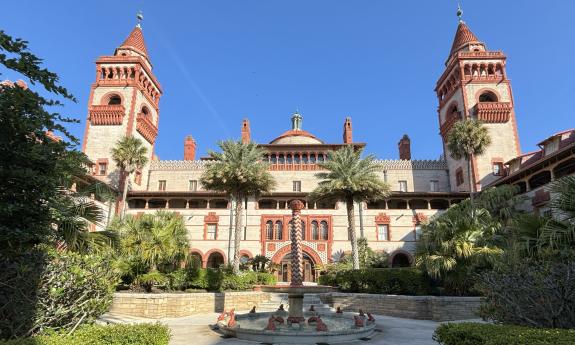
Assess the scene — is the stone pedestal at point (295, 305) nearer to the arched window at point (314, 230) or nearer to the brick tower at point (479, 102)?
the arched window at point (314, 230)

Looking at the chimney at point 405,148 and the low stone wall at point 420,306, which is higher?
the chimney at point 405,148

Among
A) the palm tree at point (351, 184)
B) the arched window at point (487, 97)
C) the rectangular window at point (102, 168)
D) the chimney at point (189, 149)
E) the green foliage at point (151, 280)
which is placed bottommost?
the green foliage at point (151, 280)

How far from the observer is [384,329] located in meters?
13.5

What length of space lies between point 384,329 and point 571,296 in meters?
6.88

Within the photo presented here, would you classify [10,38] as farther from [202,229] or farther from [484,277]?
[202,229]

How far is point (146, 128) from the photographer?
4356cm

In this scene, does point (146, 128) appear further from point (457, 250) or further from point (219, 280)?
point (457, 250)

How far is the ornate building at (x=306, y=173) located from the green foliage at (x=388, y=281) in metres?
13.2

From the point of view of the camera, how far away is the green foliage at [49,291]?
279 inches

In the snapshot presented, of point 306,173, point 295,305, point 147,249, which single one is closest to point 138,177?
A: point 306,173

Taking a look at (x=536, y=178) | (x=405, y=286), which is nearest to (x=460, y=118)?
(x=536, y=178)

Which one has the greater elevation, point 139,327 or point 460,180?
point 460,180

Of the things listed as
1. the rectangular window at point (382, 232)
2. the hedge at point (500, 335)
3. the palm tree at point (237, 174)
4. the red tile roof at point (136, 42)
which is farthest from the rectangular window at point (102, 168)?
the hedge at point (500, 335)

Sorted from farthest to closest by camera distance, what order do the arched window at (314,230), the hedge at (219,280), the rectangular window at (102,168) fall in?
the rectangular window at (102,168) < the arched window at (314,230) < the hedge at (219,280)
